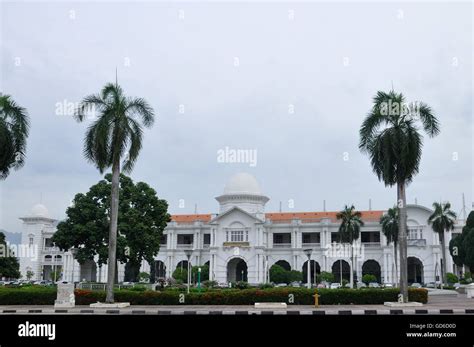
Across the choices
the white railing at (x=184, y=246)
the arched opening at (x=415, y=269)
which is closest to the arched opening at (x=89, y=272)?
the white railing at (x=184, y=246)

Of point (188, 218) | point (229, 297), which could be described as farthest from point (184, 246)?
point (229, 297)

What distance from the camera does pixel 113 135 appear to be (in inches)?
1130

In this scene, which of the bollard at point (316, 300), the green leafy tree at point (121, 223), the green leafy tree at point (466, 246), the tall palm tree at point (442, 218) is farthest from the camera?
the tall palm tree at point (442, 218)

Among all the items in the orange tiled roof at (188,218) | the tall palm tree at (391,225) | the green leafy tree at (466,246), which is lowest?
the green leafy tree at (466,246)

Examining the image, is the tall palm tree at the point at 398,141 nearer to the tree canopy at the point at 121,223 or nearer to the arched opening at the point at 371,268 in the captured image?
the tree canopy at the point at 121,223

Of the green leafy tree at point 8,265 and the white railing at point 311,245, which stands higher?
the white railing at point 311,245

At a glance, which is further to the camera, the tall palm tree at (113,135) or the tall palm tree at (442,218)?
the tall palm tree at (442,218)

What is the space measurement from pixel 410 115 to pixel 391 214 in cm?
3263

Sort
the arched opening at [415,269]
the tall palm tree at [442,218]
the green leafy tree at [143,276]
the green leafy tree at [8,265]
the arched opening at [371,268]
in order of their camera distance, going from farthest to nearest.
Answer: the arched opening at [415,269] < the arched opening at [371,268] < the green leafy tree at [143,276] < the tall palm tree at [442,218] < the green leafy tree at [8,265]

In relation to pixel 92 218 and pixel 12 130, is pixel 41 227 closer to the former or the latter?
pixel 92 218

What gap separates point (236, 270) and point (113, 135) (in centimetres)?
4966

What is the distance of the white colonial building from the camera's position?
6944 cm

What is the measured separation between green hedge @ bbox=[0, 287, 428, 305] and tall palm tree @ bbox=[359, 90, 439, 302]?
1.98 meters

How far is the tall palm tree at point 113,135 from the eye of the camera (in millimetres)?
28547
